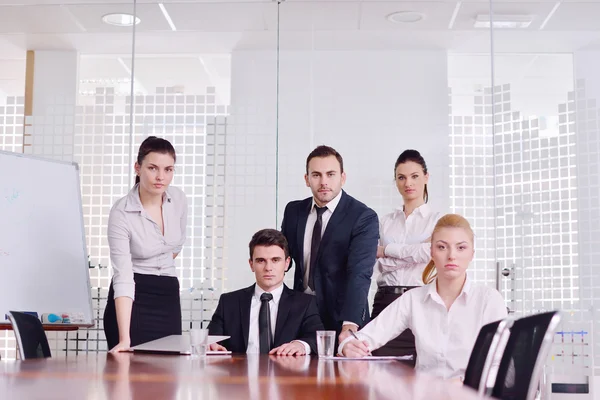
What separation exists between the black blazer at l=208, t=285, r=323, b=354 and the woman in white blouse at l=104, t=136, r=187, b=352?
36cm

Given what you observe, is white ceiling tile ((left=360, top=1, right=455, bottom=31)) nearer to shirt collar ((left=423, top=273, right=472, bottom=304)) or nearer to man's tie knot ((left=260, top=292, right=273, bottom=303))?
man's tie knot ((left=260, top=292, right=273, bottom=303))

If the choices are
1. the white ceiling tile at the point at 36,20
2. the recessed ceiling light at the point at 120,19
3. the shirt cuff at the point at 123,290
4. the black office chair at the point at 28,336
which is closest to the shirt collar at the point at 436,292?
the shirt cuff at the point at 123,290

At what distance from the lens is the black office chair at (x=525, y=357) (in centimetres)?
153

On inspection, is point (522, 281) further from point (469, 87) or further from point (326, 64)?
point (326, 64)

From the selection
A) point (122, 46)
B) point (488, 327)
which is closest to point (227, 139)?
point (122, 46)

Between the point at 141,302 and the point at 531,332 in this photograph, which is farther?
the point at 141,302

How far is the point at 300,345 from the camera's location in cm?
251

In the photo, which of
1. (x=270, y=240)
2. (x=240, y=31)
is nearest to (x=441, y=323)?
(x=270, y=240)

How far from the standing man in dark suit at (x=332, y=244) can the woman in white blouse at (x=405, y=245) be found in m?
0.45

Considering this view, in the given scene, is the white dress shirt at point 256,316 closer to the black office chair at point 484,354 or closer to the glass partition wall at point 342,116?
the black office chair at point 484,354

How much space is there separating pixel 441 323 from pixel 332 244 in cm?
71

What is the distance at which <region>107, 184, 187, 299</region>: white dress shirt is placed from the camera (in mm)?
2984

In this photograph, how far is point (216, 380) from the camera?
5.15 ft

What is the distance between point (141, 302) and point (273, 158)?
2067mm
